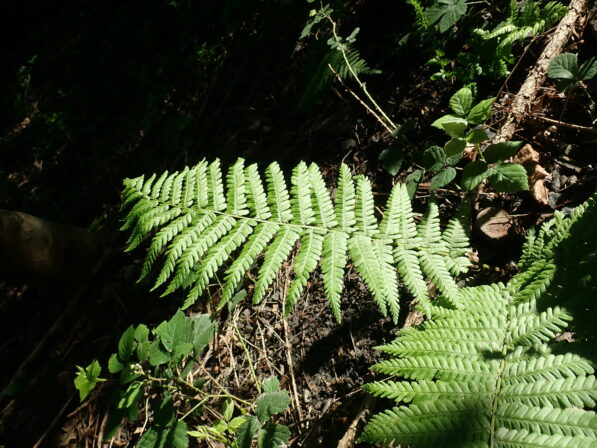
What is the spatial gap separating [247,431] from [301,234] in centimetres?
96

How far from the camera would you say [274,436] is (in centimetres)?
183

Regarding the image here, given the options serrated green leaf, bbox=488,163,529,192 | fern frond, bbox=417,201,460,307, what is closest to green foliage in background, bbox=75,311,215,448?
fern frond, bbox=417,201,460,307

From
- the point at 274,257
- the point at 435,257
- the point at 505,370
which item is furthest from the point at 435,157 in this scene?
the point at 505,370

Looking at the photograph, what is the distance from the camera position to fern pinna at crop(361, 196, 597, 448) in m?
1.08

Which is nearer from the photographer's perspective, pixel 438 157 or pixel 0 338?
pixel 438 157

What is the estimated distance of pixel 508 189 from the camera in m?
1.74

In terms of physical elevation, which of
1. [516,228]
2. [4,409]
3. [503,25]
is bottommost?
[4,409]

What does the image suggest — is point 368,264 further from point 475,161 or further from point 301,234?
point 475,161

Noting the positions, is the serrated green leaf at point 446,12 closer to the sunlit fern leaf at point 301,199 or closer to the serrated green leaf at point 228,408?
the sunlit fern leaf at point 301,199

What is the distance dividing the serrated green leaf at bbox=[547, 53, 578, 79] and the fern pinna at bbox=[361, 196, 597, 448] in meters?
0.76

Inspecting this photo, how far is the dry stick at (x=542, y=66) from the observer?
1.98m

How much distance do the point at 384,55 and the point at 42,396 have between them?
3.29m

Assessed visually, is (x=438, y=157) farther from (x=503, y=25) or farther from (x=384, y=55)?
(x=384, y=55)

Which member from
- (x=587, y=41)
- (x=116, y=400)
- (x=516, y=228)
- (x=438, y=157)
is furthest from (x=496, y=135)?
(x=116, y=400)
